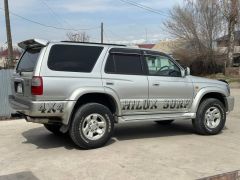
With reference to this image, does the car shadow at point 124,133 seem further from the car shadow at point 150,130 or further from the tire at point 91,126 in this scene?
the tire at point 91,126

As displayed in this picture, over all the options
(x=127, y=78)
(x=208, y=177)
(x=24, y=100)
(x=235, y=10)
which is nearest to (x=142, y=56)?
(x=127, y=78)

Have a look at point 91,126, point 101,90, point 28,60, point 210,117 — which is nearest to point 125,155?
point 91,126

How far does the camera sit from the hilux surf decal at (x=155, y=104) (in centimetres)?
783

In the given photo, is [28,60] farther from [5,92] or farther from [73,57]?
[5,92]

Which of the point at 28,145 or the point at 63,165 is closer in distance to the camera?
the point at 63,165

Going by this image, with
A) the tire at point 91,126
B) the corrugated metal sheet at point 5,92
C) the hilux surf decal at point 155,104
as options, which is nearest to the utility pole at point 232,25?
the corrugated metal sheet at point 5,92

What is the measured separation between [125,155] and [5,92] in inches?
221

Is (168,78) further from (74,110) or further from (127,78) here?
(74,110)

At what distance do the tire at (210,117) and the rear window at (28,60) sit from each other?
143 inches

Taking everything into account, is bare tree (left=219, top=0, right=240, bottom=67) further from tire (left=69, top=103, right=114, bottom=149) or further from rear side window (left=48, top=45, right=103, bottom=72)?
tire (left=69, top=103, right=114, bottom=149)

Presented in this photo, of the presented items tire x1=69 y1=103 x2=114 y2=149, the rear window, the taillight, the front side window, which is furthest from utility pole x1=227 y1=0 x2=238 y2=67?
the taillight

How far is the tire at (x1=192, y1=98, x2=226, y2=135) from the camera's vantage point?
877 cm

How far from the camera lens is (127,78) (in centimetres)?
780

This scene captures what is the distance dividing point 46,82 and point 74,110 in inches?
31.4
